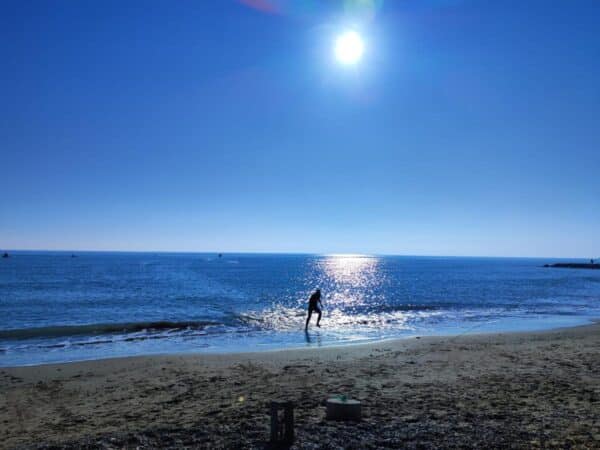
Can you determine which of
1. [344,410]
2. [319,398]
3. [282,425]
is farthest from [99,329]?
[282,425]

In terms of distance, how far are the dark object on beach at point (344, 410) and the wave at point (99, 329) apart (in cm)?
1712

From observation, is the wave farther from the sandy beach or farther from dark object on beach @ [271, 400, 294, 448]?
dark object on beach @ [271, 400, 294, 448]

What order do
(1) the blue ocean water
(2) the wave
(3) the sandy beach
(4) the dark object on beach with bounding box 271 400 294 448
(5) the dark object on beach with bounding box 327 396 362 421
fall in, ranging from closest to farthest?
(4) the dark object on beach with bounding box 271 400 294 448 → (3) the sandy beach → (5) the dark object on beach with bounding box 327 396 362 421 → (1) the blue ocean water → (2) the wave

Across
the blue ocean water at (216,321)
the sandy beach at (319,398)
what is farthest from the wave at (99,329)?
the sandy beach at (319,398)

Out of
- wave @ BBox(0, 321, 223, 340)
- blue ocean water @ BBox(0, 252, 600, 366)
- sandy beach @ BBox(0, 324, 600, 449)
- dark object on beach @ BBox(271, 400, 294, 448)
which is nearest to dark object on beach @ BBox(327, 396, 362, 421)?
sandy beach @ BBox(0, 324, 600, 449)

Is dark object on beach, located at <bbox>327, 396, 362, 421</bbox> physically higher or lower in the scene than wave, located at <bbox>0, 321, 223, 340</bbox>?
higher

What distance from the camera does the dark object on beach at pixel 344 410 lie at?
7.93 metres

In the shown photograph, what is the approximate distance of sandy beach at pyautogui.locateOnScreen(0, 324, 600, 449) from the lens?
23.6ft

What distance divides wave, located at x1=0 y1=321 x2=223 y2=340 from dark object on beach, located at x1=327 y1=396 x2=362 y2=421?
17.1 metres

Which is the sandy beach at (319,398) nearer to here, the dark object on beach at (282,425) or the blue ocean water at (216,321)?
the dark object on beach at (282,425)

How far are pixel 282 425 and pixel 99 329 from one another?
19042 mm

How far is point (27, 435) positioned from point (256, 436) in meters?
4.37

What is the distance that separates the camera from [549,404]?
899 cm

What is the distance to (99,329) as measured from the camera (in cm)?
2300
